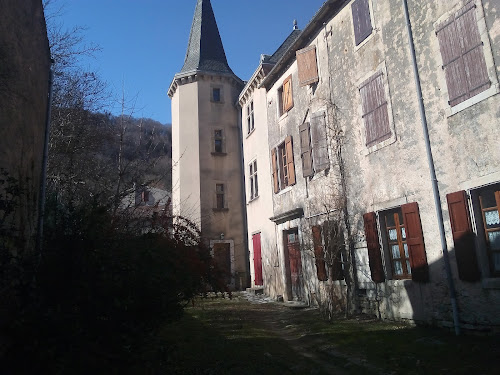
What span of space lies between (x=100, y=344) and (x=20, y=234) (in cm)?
224

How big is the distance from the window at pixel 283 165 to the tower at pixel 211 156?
5554 mm

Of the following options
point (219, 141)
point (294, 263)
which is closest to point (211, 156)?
point (219, 141)

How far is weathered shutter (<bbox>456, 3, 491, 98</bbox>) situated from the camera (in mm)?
6727

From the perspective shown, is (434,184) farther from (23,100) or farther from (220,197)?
(220,197)

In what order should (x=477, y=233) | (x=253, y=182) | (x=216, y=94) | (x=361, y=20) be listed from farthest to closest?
(x=216, y=94), (x=253, y=182), (x=361, y=20), (x=477, y=233)

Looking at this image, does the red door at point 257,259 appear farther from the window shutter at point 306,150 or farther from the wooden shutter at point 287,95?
the wooden shutter at point 287,95

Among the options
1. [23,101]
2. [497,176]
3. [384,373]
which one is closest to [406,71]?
[497,176]

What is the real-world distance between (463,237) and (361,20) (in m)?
5.78

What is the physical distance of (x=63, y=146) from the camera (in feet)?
35.5

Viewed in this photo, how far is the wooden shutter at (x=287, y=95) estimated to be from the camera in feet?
43.6

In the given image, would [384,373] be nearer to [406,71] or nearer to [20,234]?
[20,234]

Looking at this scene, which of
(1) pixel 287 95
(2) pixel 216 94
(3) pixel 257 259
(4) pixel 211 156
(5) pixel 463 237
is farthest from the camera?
(2) pixel 216 94

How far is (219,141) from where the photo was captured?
2038cm

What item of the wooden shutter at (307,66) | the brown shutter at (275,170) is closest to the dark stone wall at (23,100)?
→ the wooden shutter at (307,66)
